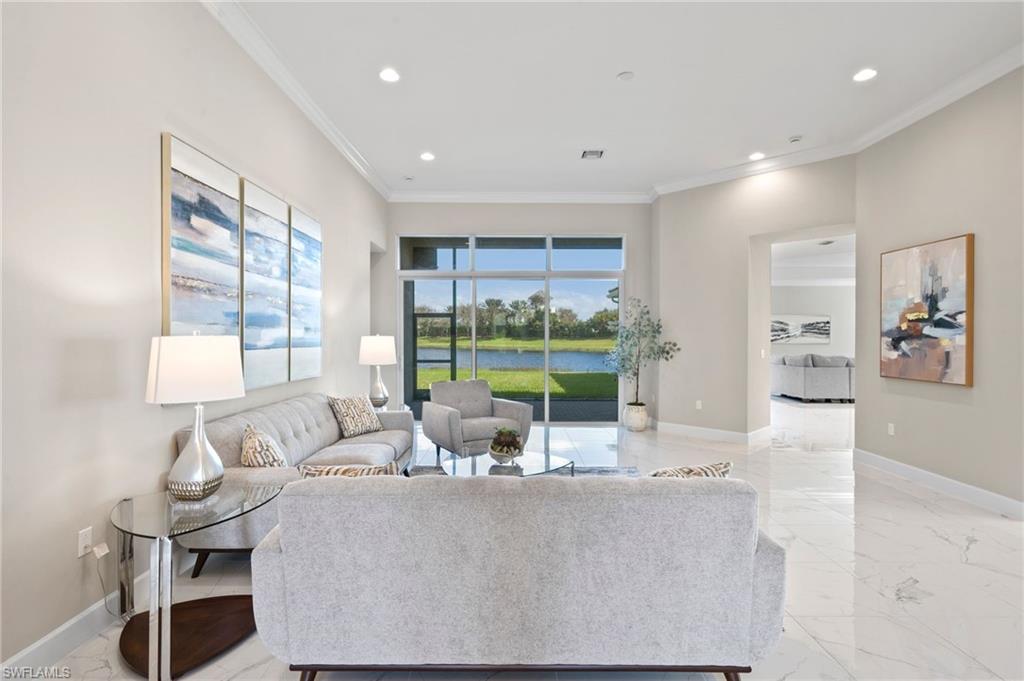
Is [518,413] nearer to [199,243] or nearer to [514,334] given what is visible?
[514,334]

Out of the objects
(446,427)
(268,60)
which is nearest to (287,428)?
(446,427)

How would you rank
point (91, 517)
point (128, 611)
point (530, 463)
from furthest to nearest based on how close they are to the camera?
point (530, 463), point (128, 611), point (91, 517)

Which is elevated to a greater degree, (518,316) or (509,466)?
(518,316)

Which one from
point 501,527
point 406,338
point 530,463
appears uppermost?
point 406,338

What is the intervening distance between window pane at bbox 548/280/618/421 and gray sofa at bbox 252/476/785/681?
5463 mm

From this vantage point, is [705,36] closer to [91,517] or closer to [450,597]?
[450,597]

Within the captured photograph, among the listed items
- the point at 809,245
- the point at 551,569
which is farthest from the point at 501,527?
the point at 809,245

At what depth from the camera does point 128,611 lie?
221 cm

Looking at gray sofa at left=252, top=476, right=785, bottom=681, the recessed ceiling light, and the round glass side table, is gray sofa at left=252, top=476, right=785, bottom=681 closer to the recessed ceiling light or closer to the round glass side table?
the round glass side table

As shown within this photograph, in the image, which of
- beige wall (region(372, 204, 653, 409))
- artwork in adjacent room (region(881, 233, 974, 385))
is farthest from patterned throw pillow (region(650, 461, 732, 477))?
beige wall (region(372, 204, 653, 409))

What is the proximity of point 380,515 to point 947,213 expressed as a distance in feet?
16.3

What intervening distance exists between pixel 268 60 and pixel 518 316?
4.43m

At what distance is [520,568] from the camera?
1604 millimetres

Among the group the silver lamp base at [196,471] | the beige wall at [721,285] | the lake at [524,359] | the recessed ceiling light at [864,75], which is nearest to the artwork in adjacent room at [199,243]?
the silver lamp base at [196,471]
